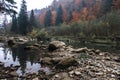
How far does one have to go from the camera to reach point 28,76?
1284 cm

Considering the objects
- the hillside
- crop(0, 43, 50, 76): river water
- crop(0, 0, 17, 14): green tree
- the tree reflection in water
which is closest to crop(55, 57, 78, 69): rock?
crop(0, 43, 50, 76): river water

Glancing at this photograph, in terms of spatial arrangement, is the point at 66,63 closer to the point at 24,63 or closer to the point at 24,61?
the point at 24,63


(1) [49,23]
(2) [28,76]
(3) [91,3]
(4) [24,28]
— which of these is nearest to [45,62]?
(2) [28,76]

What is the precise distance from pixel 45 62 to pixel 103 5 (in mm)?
58296

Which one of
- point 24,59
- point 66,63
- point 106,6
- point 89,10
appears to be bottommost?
point 24,59

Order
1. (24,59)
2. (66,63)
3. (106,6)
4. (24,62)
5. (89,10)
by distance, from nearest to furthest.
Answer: (66,63) < (24,62) < (24,59) < (106,6) < (89,10)

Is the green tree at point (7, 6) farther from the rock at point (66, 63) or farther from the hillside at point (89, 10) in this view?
the hillside at point (89, 10)

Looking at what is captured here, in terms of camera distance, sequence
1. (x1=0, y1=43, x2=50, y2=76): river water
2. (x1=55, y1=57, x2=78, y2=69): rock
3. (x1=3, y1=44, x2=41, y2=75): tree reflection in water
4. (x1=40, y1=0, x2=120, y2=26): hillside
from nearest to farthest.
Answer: (x1=0, y1=43, x2=50, y2=76): river water → (x1=55, y1=57, x2=78, y2=69): rock → (x1=3, y1=44, x2=41, y2=75): tree reflection in water → (x1=40, y1=0, x2=120, y2=26): hillside

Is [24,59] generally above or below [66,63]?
below

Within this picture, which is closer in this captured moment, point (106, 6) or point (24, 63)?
point (24, 63)

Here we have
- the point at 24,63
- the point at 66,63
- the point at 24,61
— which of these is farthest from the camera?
the point at 24,61

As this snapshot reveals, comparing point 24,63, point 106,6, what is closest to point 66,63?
point 24,63

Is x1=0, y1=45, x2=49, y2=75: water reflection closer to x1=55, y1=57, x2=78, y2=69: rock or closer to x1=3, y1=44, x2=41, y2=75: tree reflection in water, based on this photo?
x1=3, y1=44, x2=41, y2=75: tree reflection in water

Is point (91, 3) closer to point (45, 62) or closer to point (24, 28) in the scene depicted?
point (24, 28)
